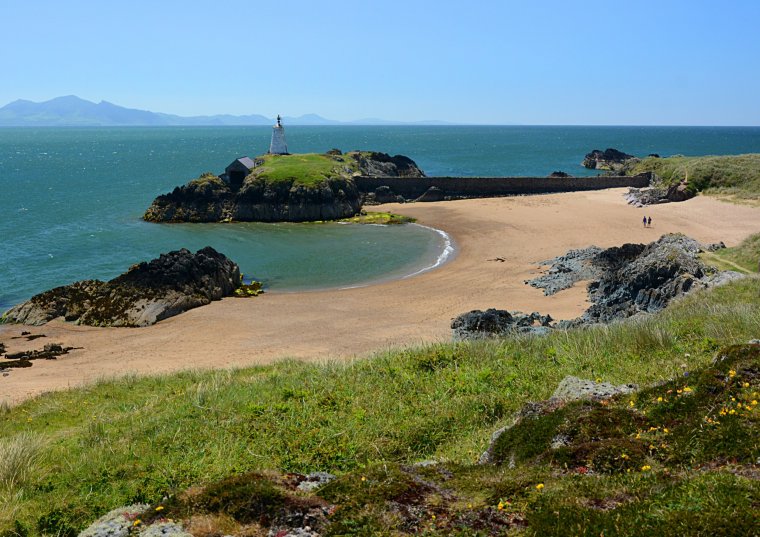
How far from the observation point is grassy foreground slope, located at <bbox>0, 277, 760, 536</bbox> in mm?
5238

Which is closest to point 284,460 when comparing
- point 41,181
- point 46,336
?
point 46,336

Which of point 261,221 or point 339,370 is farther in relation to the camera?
point 261,221

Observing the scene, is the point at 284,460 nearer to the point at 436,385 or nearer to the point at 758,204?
the point at 436,385

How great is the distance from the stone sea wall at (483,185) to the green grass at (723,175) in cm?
579

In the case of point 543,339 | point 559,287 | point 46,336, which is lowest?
point 46,336

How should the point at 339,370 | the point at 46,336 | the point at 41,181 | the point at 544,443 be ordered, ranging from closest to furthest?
the point at 544,443, the point at 339,370, the point at 46,336, the point at 41,181

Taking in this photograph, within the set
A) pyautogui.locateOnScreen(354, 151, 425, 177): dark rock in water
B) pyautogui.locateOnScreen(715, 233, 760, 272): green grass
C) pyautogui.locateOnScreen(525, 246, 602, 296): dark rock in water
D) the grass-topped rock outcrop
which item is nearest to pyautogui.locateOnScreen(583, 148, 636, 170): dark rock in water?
pyautogui.locateOnScreen(354, 151, 425, 177): dark rock in water

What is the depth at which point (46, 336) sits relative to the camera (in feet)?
88.2

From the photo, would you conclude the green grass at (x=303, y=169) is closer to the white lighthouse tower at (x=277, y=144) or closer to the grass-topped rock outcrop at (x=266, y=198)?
the grass-topped rock outcrop at (x=266, y=198)

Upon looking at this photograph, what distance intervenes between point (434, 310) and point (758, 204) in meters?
34.5

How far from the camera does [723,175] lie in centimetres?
5744

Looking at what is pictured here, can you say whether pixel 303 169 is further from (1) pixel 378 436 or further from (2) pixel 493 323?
(1) pixel 378 436

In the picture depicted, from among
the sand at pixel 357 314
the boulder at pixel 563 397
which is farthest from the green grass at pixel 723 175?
the boulder at pixel 563 397

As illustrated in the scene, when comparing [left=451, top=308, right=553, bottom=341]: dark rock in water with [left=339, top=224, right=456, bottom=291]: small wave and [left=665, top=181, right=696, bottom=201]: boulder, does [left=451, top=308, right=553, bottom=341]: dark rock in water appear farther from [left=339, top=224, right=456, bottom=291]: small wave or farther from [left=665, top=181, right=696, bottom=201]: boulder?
[left=665, top=181, right=696, bottom=201]: boulder
